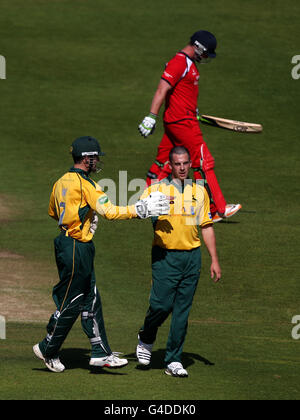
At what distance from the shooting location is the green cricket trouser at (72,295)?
29.5ft

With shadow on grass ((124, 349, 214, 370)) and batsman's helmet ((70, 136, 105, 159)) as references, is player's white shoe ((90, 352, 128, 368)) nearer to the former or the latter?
shadow on grass ((124, 349, 214, 370))

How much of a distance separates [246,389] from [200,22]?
1943 cm

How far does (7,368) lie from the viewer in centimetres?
927

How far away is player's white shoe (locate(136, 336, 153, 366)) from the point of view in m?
9.44

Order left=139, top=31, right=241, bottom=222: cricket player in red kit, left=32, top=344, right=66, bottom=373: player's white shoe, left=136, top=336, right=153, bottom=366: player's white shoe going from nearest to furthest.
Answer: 1. left=32, top=344, right=66, bottom=373: player's white shoe
2. left=136, top=336, right=153, bottom=366: player's white shoe
3. left=139, top=31, right=241, bottom=222: cricket player in red kit

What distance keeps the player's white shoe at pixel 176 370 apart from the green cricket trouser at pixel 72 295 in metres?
0.67

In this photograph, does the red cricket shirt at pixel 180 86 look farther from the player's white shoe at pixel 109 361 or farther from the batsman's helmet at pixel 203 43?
the player's white shoe at pixel 109 361

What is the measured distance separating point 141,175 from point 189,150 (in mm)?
4653

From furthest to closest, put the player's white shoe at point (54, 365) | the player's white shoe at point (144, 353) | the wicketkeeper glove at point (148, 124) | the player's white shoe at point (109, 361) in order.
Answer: the wicketkeeper glove at point (148, 124) → the player's white shoe at point (144, 353) → the player's white shoe at point (109, 361) → the player's white shoe at point (54, 365)

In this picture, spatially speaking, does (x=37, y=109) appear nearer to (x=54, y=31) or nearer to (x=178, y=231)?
(x=54, y=31)

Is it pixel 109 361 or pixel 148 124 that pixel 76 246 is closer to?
pixel 109 361

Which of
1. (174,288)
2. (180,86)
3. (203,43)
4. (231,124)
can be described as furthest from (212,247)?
(231,124)

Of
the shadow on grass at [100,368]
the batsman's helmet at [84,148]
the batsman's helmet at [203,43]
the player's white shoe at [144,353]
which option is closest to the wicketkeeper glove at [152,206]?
the batsman's helmet at [84,148]

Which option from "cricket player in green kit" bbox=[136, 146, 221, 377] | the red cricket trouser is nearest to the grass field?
"cricket player in green kit" bbox=[136, 146, 221, 377]
